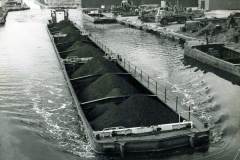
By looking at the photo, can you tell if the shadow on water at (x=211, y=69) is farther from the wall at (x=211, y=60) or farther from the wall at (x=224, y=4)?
the wall at (x=224, y=4)

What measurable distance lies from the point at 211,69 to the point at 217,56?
12.9ft

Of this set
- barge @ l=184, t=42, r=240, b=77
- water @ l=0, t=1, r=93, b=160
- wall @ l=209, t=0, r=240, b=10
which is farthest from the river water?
wall @ l=209, t=0, r=240, b=10

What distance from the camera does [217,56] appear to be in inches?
1770

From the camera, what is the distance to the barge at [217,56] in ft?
128

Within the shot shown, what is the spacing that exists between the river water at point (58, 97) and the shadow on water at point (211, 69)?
0.47 meters

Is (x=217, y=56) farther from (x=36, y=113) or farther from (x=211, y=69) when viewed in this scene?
(x=36, y=113)

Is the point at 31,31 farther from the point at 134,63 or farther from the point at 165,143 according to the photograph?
the point at 165,143

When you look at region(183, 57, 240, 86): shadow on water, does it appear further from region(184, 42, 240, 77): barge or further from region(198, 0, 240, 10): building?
region(198, 0, 240, 10): building

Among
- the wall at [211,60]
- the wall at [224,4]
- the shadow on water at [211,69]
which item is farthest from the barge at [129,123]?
the wall at [224,4]

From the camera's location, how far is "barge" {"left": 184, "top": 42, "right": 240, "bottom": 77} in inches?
1534

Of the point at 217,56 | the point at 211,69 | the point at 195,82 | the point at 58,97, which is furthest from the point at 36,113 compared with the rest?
the point at 217,56

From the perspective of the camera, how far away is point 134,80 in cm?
3139

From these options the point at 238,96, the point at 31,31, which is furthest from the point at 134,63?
the point at 31,31

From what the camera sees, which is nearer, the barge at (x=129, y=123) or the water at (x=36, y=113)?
the barge at (x=129, y=123)
